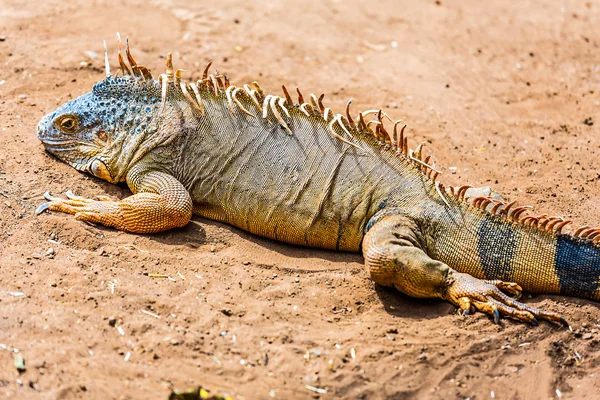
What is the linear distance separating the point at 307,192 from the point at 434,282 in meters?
1.57

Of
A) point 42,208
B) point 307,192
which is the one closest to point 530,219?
point 307,192

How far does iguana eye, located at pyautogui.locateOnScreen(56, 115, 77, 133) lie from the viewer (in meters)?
7.67

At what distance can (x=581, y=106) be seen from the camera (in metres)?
10.9

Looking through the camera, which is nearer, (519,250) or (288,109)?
(519,250)

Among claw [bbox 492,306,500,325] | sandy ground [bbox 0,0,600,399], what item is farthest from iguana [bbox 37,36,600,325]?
sandy ground [bbox 0,0,600,399]

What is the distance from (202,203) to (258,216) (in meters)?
0.66

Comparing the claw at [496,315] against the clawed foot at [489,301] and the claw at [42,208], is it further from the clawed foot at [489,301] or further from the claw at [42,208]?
the claw at [42,208]

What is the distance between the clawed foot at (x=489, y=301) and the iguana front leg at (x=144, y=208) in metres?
2.77

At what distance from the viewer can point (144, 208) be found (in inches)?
276

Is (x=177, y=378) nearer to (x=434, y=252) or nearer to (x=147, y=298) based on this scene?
(x=147, y=298)

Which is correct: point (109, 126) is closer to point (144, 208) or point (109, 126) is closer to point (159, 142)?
→ point (159, 142)

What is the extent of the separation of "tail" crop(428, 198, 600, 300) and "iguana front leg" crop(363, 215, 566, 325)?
0.65ft

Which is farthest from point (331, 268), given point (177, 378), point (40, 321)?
point (40, 321)

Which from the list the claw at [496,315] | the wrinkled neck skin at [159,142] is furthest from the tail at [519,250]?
the wrinkled neck skin at [159,142]
